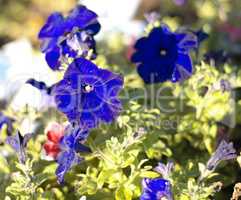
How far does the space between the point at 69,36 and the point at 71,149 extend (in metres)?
0.32

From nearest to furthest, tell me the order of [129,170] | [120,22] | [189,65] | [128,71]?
[129,170] < [189,65] < [128,71] < [120,22]

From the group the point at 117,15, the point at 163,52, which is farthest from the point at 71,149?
the point at 117,15

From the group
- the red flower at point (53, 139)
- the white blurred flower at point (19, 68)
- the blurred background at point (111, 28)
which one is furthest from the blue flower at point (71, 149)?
the white blurred flower at point (19, 68)

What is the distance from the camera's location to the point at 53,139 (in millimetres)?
1605

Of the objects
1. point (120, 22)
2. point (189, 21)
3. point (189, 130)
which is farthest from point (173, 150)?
point (189, 21)

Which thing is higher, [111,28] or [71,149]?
[111,28]

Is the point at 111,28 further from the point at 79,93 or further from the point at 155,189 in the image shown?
the point at 155,189

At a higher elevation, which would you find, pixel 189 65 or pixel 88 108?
pixel 189 65

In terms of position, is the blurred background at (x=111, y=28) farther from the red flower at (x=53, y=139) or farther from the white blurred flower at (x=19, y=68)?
the red flower at (x=53, y=139)

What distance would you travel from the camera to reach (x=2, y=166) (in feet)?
5.20

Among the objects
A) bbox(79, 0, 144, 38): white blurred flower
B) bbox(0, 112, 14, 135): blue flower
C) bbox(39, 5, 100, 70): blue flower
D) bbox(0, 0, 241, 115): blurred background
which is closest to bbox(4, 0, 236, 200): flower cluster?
bbox(39, 5, 100, 70): blue flower

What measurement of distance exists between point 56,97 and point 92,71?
0.36ft

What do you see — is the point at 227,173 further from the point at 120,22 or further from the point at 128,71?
the point at 120,22

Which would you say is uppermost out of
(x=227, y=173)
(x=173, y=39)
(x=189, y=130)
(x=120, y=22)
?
(x=120, y=22)
